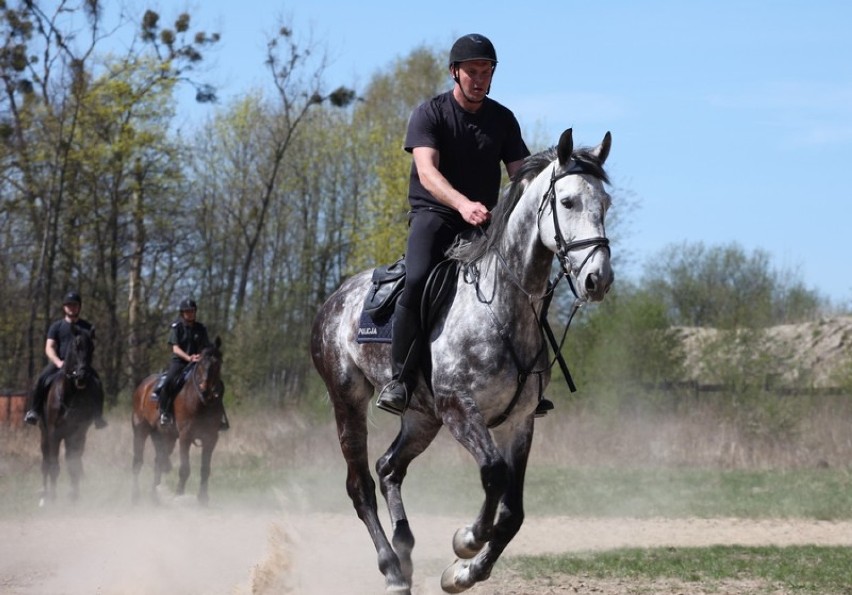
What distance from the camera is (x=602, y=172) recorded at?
23.5 feet

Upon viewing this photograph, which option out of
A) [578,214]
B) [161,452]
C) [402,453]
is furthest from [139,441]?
[578,214]

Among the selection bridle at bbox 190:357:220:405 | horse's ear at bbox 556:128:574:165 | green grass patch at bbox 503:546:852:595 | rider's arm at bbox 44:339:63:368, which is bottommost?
green grass patch at bbox 503:546:852:595

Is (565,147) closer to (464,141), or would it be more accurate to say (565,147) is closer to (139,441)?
(464,141)

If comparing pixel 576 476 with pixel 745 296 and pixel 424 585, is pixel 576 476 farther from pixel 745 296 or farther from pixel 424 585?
pixel 745 296

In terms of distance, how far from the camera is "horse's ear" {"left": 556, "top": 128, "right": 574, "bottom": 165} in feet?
23.1

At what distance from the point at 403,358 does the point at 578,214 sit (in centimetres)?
159

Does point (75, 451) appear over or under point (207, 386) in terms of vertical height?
under

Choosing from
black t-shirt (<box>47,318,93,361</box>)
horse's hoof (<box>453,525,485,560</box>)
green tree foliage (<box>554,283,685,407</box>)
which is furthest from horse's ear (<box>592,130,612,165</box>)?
green tree foliage (<box>554,283,685,407</box>)

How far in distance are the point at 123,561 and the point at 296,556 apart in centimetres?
220

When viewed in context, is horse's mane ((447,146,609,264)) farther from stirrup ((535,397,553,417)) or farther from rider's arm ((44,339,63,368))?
rider's arm ((44,339,63,368))

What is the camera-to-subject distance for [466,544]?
7594mm

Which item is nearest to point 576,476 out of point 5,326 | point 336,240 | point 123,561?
point 123,561

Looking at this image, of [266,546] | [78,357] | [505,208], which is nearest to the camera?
[505,208]

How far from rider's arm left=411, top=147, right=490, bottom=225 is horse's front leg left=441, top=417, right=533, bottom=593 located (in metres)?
1.40
